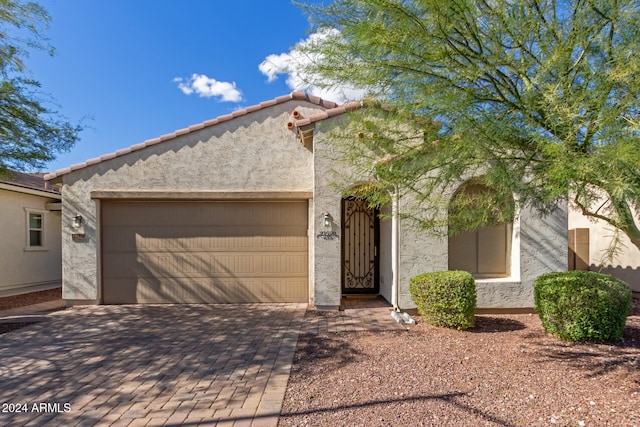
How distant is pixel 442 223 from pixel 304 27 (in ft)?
11.1

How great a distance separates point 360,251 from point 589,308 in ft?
18.2

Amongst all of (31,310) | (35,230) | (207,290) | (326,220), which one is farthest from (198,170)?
(35,230)

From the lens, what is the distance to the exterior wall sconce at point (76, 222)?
903cm

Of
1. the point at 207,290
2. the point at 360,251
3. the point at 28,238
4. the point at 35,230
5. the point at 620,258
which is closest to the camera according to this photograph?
the point at 207,290

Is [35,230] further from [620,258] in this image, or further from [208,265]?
[620,258]

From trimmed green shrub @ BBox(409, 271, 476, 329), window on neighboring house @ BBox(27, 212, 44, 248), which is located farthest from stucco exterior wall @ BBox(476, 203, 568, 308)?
window on neighboring house @ BBox(27, 212, 44, 248)

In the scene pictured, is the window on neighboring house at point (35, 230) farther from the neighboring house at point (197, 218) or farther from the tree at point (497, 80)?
the tree at point (497, 80)

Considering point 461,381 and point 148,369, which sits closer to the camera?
point 461,381

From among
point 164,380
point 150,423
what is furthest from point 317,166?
point 150,423

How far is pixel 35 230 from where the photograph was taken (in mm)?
12672

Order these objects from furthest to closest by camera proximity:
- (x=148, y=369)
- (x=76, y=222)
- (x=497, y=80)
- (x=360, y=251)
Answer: (x=360, y=251)
(x=76, y=222)
(x=148, y=369)
(x=497, y=80)

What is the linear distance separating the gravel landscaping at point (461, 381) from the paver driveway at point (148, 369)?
1.84ft

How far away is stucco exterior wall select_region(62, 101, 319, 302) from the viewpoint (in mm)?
9148

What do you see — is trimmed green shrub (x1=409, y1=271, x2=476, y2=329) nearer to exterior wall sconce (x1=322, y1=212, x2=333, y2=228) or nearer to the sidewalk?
exterior wall sconce (x1=322, y1=212, x2=333, y2=228)
